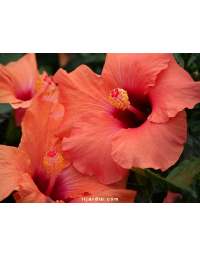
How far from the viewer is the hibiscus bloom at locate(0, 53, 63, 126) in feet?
3.55

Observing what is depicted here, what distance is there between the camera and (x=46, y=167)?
98 centimetres

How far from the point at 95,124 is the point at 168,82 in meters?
0.29

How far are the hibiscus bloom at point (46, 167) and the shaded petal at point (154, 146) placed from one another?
143 mm

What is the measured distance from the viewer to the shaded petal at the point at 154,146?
84 cm

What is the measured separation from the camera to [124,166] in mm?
845

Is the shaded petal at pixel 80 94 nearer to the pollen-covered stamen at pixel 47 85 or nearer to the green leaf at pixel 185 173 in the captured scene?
the pollen-covered stamen at pixel 47 85

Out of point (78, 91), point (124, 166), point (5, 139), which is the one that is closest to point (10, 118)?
point (5, 139)

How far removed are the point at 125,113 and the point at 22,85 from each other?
1.58 ft

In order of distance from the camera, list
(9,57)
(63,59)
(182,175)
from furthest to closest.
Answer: (63,59), (9,57), (182,175)

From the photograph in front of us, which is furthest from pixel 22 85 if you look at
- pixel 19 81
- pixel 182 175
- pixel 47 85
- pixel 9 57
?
pixel 182 175

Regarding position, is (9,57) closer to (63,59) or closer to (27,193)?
(63,59)

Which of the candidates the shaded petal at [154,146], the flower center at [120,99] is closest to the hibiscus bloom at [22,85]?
the flower center at [120,99]

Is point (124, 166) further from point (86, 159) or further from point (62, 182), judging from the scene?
point (62, 182)
